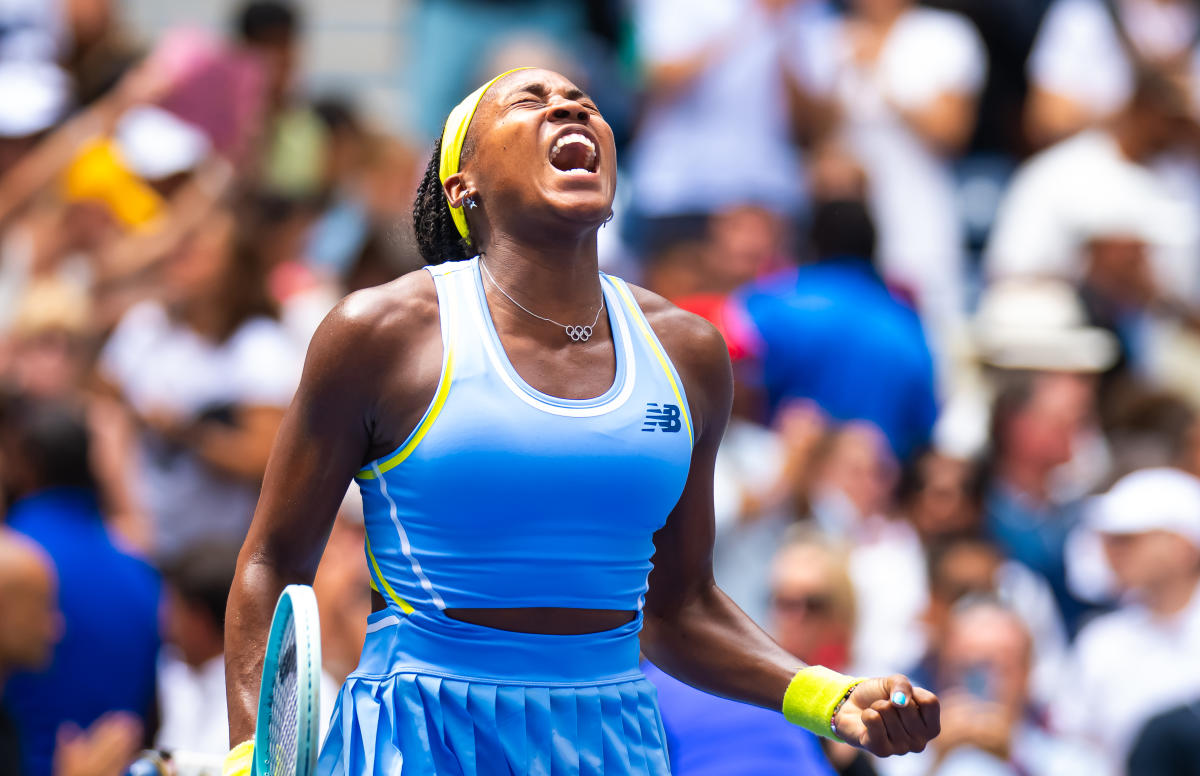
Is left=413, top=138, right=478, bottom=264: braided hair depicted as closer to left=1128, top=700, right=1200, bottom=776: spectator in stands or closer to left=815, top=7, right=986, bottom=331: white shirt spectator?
left=1128, top=700, right=1200, bottom=776: spectator in stands

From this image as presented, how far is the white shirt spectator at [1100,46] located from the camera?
9164 mm

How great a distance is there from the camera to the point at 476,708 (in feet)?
9.71

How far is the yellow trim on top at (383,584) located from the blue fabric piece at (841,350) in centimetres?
405

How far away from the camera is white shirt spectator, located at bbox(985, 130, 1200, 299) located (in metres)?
8.56

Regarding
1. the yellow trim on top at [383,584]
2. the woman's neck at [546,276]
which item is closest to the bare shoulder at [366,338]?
the woman's neck at [546,276]

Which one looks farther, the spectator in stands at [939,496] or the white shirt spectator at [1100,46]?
the white shirt spectator at [1100,46]

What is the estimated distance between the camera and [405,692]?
2.97 meters

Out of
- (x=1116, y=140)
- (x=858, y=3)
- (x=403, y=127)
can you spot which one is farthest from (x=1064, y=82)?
(x=403, y=127)

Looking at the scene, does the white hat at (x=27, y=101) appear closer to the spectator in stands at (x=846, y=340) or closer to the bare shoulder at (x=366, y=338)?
the spectator in stands at (x=846, y=340)

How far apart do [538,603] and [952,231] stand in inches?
251

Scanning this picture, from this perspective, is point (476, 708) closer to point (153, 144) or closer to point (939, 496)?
point (939, 496)

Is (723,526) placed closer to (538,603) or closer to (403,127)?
(538,603)

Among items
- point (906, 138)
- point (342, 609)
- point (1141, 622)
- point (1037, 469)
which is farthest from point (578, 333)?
point (906, 138)

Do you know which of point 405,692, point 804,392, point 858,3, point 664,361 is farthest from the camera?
point 858,3
